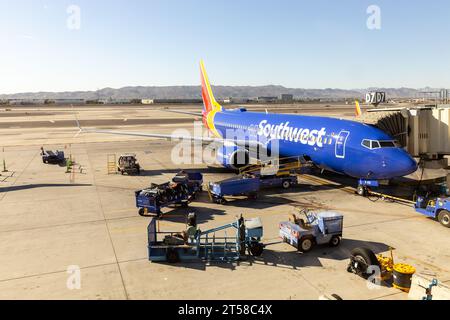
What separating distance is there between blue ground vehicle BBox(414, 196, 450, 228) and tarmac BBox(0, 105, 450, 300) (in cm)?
49

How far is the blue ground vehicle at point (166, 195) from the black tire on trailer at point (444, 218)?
13702 millimetres

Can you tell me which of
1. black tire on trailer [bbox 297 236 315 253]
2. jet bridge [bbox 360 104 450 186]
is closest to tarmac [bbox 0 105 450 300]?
black tire on trailer [bbox 297 236 315 253]

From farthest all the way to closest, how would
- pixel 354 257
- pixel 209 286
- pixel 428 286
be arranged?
pixel 354 257, pixel 209 286, pixel 428 286

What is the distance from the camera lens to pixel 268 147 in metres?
31.5

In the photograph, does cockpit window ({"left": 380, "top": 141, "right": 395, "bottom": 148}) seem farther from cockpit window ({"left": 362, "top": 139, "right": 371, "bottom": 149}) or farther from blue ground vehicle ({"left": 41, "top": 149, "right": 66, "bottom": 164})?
blue ground vehicle ({"left": 41, "top": 149, "right": 66, "bottom": 164})

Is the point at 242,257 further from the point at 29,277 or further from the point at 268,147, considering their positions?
the point at 268,147

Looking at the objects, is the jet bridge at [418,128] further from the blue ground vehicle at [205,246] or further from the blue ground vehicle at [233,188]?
the blue ground vehicle at [205,246]

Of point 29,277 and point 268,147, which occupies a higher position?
point 268,147

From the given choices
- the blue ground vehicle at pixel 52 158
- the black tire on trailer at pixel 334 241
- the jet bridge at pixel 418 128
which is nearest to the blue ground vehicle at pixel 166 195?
the black tire on trailer at pixel 334 241

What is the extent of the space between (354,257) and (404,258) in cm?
267

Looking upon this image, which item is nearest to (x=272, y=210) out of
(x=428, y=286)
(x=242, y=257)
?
(x=242, y=257)

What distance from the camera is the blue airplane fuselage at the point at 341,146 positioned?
2122 centimetres

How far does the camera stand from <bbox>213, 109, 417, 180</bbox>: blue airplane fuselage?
835 inches

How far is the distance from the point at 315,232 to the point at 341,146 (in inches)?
373
